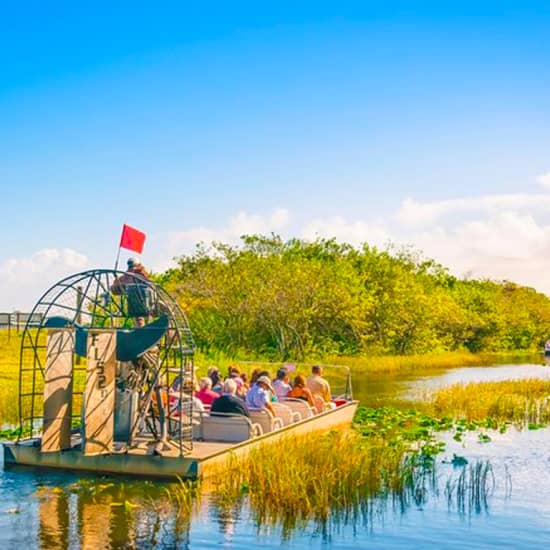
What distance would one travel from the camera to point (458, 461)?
55.5 feet

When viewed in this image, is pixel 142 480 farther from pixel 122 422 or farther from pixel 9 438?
pixel 9 438

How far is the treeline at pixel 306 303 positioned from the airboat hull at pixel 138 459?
1249 inches

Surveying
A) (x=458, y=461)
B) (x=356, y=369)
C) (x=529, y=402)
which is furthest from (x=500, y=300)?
(x=458, y=461)

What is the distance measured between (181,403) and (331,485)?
326cm

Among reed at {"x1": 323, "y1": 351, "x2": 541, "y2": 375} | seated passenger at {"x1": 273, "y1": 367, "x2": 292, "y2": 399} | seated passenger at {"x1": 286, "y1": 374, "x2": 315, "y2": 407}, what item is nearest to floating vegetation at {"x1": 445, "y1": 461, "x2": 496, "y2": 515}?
seated passenger at {"x1": 286, "y1": 374, "x2": 315, "y2": 407}

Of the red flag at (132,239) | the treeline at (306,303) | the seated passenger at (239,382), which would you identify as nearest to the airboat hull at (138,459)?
the seated passenger at (239,382)

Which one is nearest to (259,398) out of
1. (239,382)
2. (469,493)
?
(239,382)

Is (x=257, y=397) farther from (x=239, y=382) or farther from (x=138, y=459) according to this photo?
(x=138, y=459)

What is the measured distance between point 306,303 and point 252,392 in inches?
1380

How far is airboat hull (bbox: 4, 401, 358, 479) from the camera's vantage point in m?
14.6

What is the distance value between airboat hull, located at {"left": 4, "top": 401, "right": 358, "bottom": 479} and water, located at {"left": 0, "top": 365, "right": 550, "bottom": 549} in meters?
0.25

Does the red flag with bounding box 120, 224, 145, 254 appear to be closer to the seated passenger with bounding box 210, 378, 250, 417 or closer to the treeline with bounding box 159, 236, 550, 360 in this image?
the seated passenger with bounding box 210, 378, 250, 417

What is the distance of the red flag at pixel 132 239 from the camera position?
15.6m

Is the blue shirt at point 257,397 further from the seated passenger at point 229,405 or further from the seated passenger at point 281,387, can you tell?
the seated passenger at point 281,387
